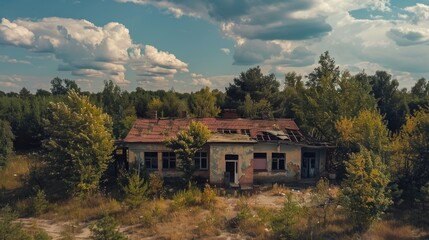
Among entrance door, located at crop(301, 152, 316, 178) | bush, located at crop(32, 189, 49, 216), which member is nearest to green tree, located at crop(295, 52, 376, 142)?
entrance door, located at crop(301, 152, 316, 178)

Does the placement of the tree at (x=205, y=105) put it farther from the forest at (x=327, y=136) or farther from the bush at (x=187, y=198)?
the bush at (x=187, y=198)

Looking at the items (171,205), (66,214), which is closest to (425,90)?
(171,205)

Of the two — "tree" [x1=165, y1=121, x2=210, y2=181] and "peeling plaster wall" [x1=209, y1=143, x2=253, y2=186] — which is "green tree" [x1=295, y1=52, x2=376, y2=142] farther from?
"tree" [x1=165, y1=121, x2=210, y2=181]

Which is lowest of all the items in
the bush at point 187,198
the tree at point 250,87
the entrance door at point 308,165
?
the bush at point 187,198

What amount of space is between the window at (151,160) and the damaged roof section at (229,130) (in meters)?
1.11

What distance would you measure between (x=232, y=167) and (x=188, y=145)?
3620 millimetres

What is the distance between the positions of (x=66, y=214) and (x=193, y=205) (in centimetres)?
765

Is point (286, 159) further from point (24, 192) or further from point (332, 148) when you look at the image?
point (24, 192)

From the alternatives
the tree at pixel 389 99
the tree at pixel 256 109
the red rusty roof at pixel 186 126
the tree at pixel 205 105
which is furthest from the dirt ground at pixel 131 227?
the tree at pixel 389 99

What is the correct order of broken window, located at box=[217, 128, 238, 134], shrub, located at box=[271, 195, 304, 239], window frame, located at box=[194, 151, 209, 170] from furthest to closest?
broken window, located at box=[217, 128, 238, 134]
window frame, located at box=[194, 151, 209, 170]
shrub, located at box=[271, 195, 304, 239]

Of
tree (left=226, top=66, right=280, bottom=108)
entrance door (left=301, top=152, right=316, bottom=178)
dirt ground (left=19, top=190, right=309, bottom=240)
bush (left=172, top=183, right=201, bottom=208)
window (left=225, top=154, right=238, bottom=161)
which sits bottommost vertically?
dirt ground (left=19, top=190, right=309, bottom=240)

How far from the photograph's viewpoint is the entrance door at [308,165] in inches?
1093

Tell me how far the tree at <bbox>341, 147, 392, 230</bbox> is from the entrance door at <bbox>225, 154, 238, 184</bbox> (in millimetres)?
8656

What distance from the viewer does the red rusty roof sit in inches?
1053
